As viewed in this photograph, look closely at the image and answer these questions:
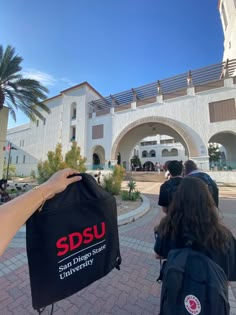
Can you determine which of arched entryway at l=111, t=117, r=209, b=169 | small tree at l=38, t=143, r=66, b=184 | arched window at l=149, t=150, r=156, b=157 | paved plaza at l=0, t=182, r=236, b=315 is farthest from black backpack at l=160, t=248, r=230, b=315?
arched window at l=149, t=150, r=156, b=157

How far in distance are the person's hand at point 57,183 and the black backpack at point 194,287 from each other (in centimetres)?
81

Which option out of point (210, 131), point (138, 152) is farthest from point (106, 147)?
point (138, 152)

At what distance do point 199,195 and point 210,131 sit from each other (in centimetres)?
1911

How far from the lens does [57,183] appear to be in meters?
0.98

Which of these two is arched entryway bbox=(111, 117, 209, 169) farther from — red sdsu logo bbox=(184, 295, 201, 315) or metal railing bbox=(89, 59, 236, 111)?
red sdsu logo bbox=(184, 295, 201, 315)

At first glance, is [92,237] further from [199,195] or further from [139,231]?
[139,231]

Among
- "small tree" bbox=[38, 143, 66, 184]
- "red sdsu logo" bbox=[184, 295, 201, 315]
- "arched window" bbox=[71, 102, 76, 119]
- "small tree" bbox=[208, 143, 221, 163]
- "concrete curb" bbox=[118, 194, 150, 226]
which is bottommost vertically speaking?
"concrete curb" bbox=[118, 194, 150, 226]

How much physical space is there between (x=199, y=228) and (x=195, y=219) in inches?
2.6

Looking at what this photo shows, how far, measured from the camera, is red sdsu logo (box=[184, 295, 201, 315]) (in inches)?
37.5

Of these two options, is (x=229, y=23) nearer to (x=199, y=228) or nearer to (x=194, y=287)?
(x=199, y=228)

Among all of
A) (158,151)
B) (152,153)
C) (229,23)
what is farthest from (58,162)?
(152,153)

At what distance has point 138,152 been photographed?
4909 centimetres

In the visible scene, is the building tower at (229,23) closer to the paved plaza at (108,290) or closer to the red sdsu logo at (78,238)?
the paved plaza at (108,290)

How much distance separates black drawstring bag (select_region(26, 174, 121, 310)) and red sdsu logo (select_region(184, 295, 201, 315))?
535mm
